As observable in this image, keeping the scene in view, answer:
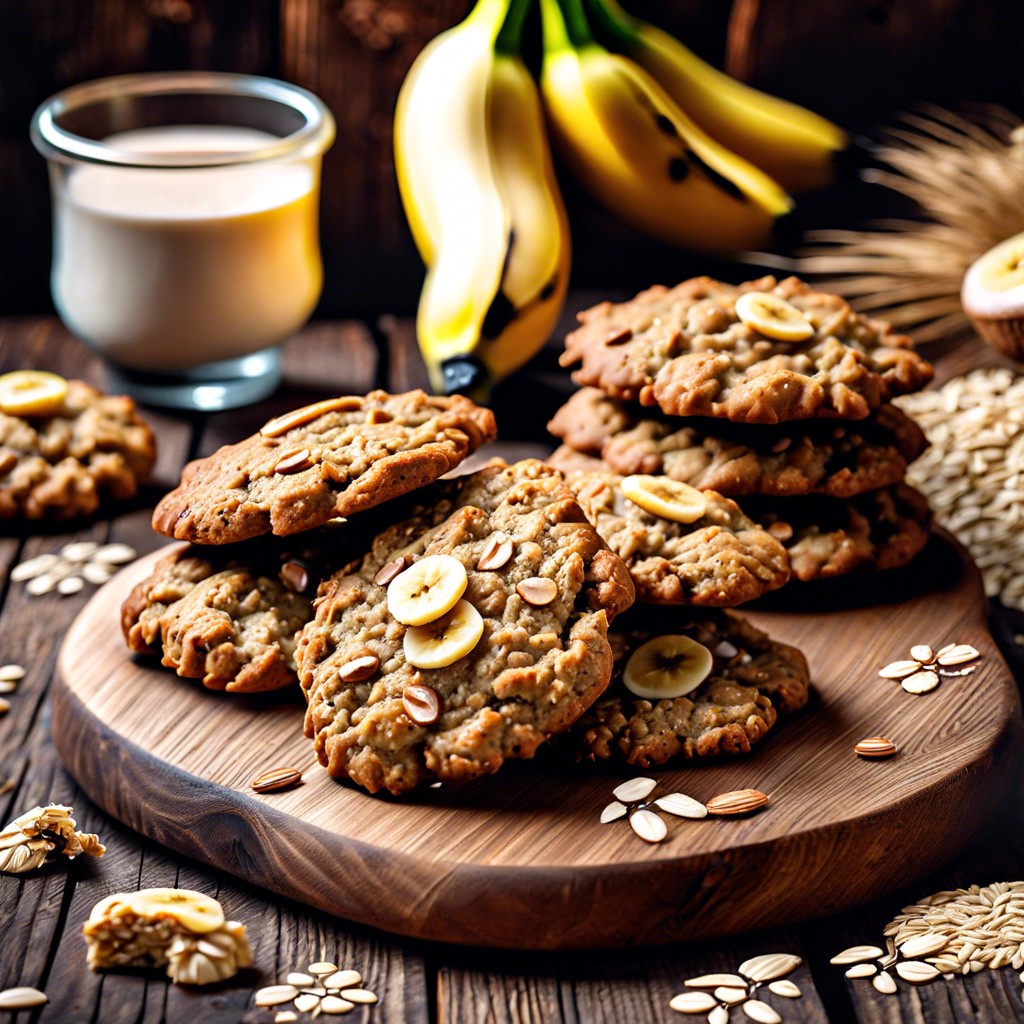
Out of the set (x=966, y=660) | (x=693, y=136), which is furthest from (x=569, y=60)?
(x=966, y=660)

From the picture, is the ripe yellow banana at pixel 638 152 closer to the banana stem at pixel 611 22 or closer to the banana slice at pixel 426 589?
the banana stem at pixel 611 22

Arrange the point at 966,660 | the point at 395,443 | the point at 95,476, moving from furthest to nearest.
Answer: the point at 95,476 < the point at 966,660 < the point at 395,443

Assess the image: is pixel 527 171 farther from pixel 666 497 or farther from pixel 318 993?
pixel 318 993

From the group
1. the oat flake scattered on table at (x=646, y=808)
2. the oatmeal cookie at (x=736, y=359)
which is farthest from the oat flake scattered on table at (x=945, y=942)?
the oatmeal cookie at (x=736, y=359)

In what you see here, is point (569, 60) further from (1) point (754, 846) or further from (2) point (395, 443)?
(1) point (754, 846)

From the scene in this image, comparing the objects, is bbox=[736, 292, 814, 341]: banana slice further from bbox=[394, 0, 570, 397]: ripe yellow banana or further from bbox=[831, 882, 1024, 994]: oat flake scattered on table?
bbox=[831, 882, 1024, 994]: oat flake scattered on table

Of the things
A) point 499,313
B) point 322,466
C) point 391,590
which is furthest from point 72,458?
point 391,590
